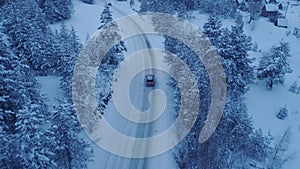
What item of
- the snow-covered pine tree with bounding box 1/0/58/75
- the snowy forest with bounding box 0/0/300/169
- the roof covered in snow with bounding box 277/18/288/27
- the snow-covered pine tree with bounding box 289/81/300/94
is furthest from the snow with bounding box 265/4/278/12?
the snow-covered pine tree with bounding box 1/0/58/75

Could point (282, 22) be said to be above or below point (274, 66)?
below

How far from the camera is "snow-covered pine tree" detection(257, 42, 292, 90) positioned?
31.0m

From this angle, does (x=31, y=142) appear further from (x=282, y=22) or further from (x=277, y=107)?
(x=282, y=22)

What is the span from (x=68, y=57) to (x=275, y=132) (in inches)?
731

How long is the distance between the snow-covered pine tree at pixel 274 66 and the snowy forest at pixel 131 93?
0.10 m

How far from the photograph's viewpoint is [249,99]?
102 feet

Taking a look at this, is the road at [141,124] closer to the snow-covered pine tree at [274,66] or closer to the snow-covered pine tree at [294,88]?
the snow-covered pine tree at [274,66]

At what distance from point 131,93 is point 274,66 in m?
14.4

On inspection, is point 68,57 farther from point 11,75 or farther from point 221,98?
point 221,98

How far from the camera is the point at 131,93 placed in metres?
29.7

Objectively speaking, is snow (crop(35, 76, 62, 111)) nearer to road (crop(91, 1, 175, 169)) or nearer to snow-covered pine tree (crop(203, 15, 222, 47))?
road (crop(91, 1, 175, 169))

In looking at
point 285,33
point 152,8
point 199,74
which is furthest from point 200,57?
point 285,33

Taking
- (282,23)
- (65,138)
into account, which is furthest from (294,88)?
(65,138)

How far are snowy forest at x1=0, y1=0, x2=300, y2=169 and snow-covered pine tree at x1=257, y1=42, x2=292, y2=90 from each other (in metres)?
0.10
